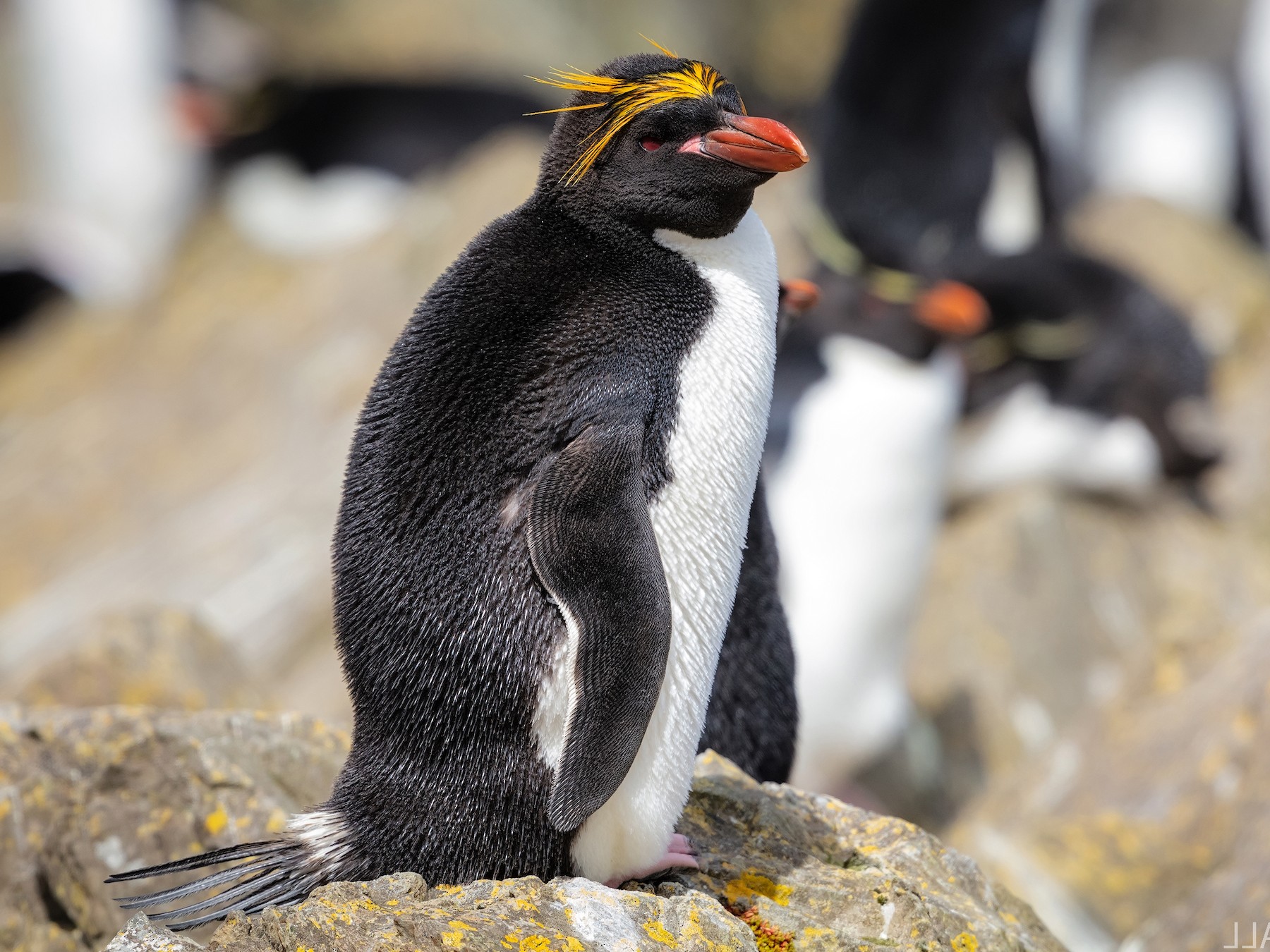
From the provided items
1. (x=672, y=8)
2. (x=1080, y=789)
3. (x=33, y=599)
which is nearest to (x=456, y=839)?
(x=1080, y=789)

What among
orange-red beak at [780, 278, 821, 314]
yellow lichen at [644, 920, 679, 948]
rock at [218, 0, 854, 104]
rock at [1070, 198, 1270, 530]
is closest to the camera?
yellow lichen at [644, 920, 679, 948]

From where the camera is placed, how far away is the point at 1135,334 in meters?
6.86

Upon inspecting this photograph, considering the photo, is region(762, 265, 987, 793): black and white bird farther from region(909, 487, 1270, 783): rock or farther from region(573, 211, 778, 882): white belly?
region(573, 211, 778, 882): white belly

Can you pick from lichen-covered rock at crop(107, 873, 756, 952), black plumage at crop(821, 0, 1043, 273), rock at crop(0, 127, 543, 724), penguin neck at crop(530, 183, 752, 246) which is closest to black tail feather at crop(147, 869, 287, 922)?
lichen-covered rock at crop(107, 873, 756, 952)

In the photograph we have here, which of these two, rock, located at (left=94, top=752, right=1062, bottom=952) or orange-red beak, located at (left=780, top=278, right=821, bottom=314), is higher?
orange-red beak, located at (left=780, top=278, right=821, bottom=314)

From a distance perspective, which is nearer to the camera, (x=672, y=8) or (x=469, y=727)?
(x=469, y=727)

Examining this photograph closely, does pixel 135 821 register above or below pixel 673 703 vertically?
below

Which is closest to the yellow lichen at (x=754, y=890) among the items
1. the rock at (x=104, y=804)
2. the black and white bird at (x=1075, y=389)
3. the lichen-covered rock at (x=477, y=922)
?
the lichen-covered rock at (x=477, y=922)

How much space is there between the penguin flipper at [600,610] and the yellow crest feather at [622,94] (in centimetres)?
54

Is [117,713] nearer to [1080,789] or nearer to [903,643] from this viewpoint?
[1080,789]

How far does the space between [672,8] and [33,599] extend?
8622mm

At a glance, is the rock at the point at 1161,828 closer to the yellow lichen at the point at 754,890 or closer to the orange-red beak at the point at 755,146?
the yellow lichen at the point at 754,890

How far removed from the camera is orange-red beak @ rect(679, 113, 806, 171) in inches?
92.0

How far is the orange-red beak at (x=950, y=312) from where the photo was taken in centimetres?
536
